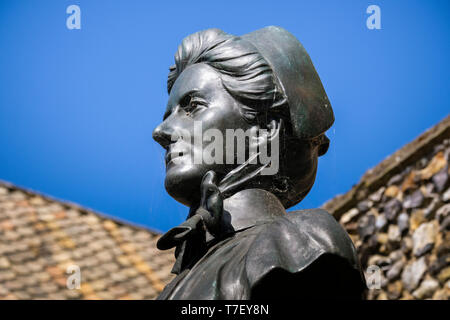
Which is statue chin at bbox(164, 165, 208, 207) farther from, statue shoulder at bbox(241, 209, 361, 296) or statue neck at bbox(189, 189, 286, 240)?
statue shoulder at bbox(241, 209, 361, 296)

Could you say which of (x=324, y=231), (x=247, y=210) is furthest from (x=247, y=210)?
(x=324, y=231)

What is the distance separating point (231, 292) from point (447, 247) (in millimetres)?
6188

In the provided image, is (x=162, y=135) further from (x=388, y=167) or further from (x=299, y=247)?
(x=388, y=167)

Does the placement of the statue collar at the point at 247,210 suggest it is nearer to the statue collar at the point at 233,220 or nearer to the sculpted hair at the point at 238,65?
the statue collar at the point at 233,220

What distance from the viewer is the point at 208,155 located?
14.7 feet

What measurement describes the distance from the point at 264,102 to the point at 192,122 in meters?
0.33

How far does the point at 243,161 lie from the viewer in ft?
14.8

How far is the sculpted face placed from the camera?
14.7ft

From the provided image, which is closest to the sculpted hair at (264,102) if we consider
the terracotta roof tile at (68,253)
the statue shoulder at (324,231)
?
the statue shoulder at (324,231)

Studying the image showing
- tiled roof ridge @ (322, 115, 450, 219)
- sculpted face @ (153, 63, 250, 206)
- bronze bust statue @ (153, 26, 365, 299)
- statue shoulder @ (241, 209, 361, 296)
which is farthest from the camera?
tiled roof ridge @ (322, 115, 450, 219)

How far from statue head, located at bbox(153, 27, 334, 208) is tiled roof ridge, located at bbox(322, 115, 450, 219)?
6125 millimetres

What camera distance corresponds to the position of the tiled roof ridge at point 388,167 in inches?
423

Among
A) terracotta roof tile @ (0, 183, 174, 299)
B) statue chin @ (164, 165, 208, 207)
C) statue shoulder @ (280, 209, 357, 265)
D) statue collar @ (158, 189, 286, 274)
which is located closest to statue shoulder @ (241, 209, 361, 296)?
statue shoulder @ (280, 209, 357, 265)
